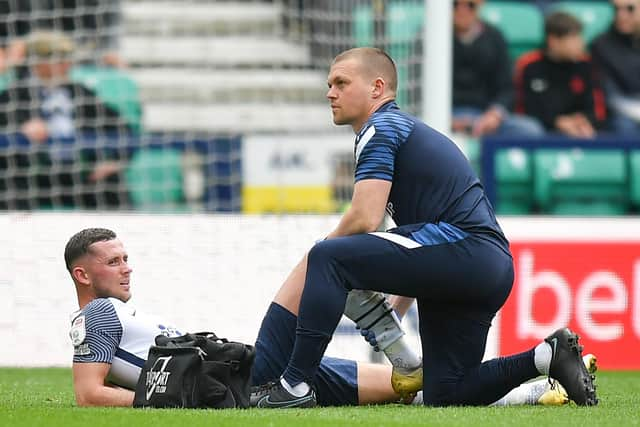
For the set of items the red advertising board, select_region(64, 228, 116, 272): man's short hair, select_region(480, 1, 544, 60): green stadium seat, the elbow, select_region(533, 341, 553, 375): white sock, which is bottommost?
the red advertising board

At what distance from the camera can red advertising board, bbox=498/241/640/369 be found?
31.0 feet

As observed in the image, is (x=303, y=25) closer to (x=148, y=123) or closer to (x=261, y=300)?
(x=148, y=123)

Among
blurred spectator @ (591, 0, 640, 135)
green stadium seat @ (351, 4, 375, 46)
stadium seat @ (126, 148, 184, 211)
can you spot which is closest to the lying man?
green stadium seat @ (351, 4, 375, 46)

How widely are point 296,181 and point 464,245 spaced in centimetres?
593

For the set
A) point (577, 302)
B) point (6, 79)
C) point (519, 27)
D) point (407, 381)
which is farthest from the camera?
Result: point (519, 27)

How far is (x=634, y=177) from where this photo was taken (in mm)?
12352

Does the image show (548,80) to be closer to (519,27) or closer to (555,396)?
(519,27)

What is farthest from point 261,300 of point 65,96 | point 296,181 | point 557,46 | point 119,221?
point 557,46

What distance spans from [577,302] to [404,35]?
2270 millimetres

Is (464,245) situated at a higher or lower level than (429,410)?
higher

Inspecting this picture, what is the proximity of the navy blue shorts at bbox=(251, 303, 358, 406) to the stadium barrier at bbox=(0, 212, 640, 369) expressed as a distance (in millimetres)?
3012

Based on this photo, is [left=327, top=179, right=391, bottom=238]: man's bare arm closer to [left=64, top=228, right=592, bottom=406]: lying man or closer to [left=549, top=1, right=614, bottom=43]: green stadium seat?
[left=64, top=228, right=592, bottom=406]: lying man

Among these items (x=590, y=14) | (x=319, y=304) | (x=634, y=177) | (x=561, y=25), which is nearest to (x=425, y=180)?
(x=319, y=304)

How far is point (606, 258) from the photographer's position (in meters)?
9.55
